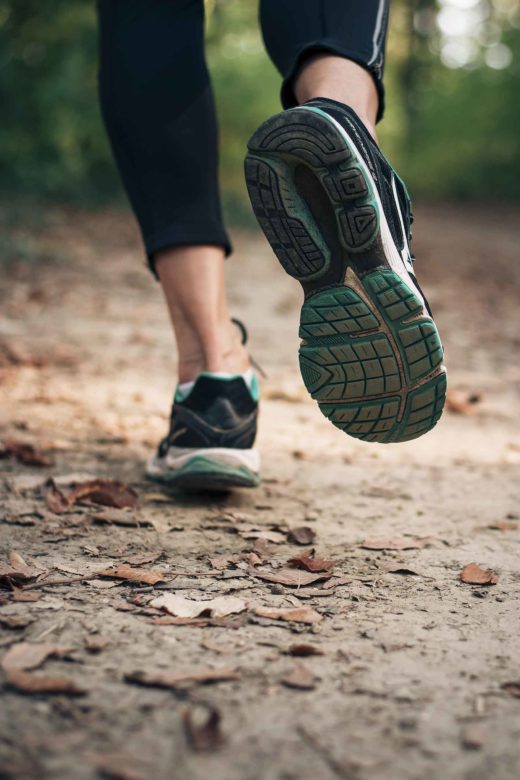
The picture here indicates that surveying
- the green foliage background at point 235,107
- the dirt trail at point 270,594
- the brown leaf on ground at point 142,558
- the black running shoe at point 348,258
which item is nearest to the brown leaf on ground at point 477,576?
the dirt trail at point 270,594

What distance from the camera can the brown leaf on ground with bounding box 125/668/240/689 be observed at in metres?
0.96

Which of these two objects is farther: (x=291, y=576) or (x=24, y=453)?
(x=24, y=453)

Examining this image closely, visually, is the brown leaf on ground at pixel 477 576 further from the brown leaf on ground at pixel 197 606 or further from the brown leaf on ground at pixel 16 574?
the brown leaf on ground at pixel 16 574

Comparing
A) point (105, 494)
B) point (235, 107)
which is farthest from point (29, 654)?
point (235, 107)

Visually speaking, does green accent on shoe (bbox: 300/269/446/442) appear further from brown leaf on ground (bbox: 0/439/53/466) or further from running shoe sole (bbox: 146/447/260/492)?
brown leaf on ground (bbox: 0/439/53/466)

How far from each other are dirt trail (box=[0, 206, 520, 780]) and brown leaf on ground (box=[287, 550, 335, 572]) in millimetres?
21

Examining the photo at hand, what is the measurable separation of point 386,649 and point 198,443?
725 millimetres

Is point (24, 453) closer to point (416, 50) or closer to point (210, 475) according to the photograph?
point (210, 475)

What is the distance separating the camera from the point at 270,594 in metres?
1.27

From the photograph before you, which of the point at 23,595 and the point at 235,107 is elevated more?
the point at 235,107

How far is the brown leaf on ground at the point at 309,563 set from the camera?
1.39 meters

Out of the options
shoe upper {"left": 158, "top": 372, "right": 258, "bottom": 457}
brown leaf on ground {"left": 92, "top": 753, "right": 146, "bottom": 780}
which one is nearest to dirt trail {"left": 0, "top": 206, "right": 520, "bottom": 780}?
brown leaf on ground {"left": 92, "top": 753, "right": 146, "bottom": 780}

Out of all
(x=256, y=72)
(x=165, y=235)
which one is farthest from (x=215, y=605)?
(x=256, y=72)

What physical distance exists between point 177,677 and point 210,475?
2.40 feet
